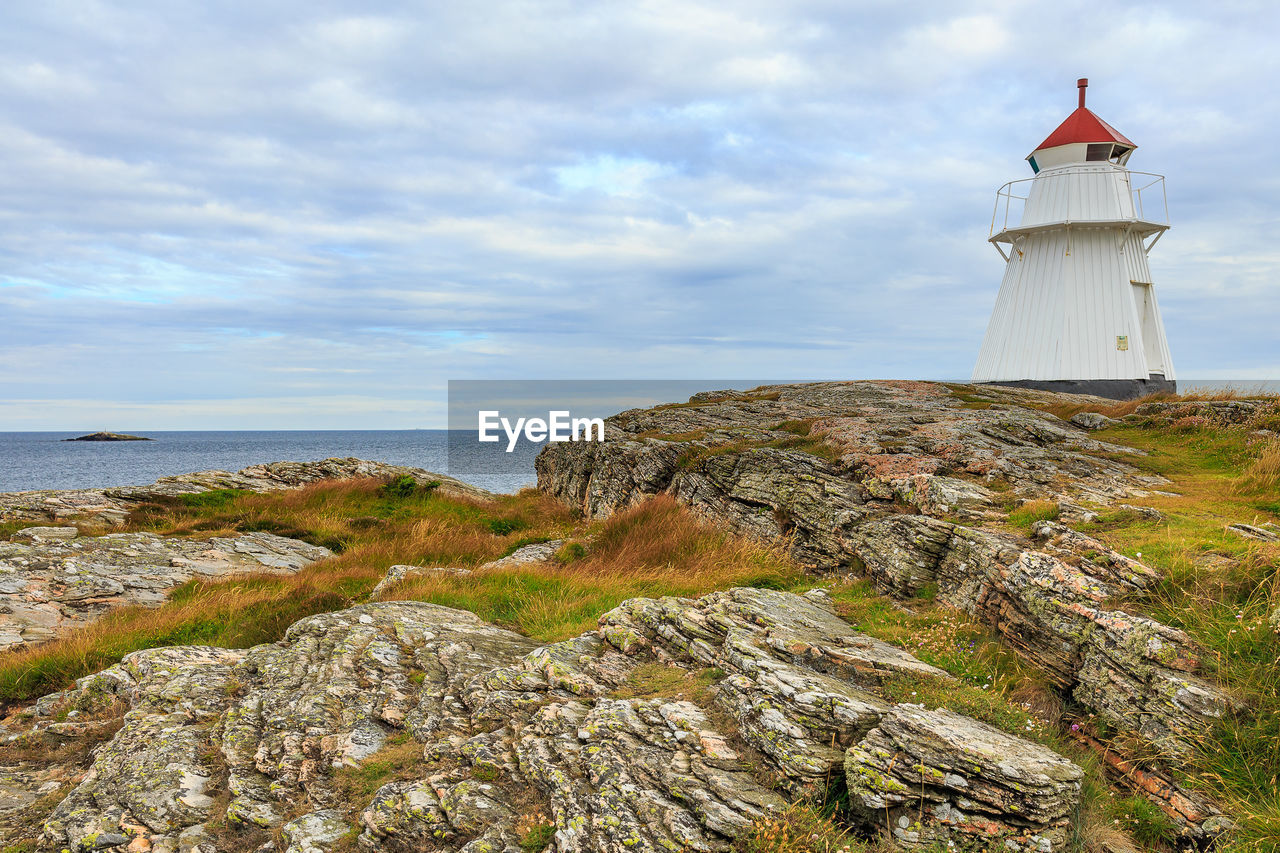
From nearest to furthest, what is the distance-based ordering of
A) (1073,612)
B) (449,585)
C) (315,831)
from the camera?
1. (315,831)
2. (1073,612)
3. (449,585)

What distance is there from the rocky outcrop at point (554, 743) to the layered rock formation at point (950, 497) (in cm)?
181

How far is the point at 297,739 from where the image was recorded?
802cm

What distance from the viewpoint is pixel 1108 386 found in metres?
30.0

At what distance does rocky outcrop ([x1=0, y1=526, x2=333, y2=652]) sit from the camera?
1410 centimetres

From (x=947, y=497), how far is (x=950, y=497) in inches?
2.0

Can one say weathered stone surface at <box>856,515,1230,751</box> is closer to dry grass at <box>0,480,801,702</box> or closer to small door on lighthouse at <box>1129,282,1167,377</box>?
dry grass at <box>0,480,801,702</box>

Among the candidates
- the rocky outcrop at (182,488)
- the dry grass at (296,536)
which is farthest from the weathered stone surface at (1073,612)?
the rocky outcrop at (182,488)

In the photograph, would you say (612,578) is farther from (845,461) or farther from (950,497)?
(950,497)

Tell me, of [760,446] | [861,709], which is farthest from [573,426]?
[861,709]

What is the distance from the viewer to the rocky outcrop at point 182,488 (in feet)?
70.4

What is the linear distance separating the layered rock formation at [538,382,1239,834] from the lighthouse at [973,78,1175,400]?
5.09m

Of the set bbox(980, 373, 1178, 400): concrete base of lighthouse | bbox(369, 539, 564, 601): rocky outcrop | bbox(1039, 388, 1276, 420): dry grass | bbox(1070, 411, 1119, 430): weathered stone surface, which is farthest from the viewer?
bbox(980, 373, 1178, 400): concrete base of lighthouse

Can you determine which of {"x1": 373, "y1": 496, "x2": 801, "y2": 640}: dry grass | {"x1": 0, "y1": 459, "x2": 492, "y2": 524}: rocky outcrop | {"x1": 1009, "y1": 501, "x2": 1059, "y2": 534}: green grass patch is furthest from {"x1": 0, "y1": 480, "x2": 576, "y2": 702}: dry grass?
Result: {"x1": 1009, "y1": 501, "x2": 1059, "y2": 534}: green grass patch

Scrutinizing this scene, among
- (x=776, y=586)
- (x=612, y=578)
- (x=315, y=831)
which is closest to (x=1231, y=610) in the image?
(x=776, y=586)
